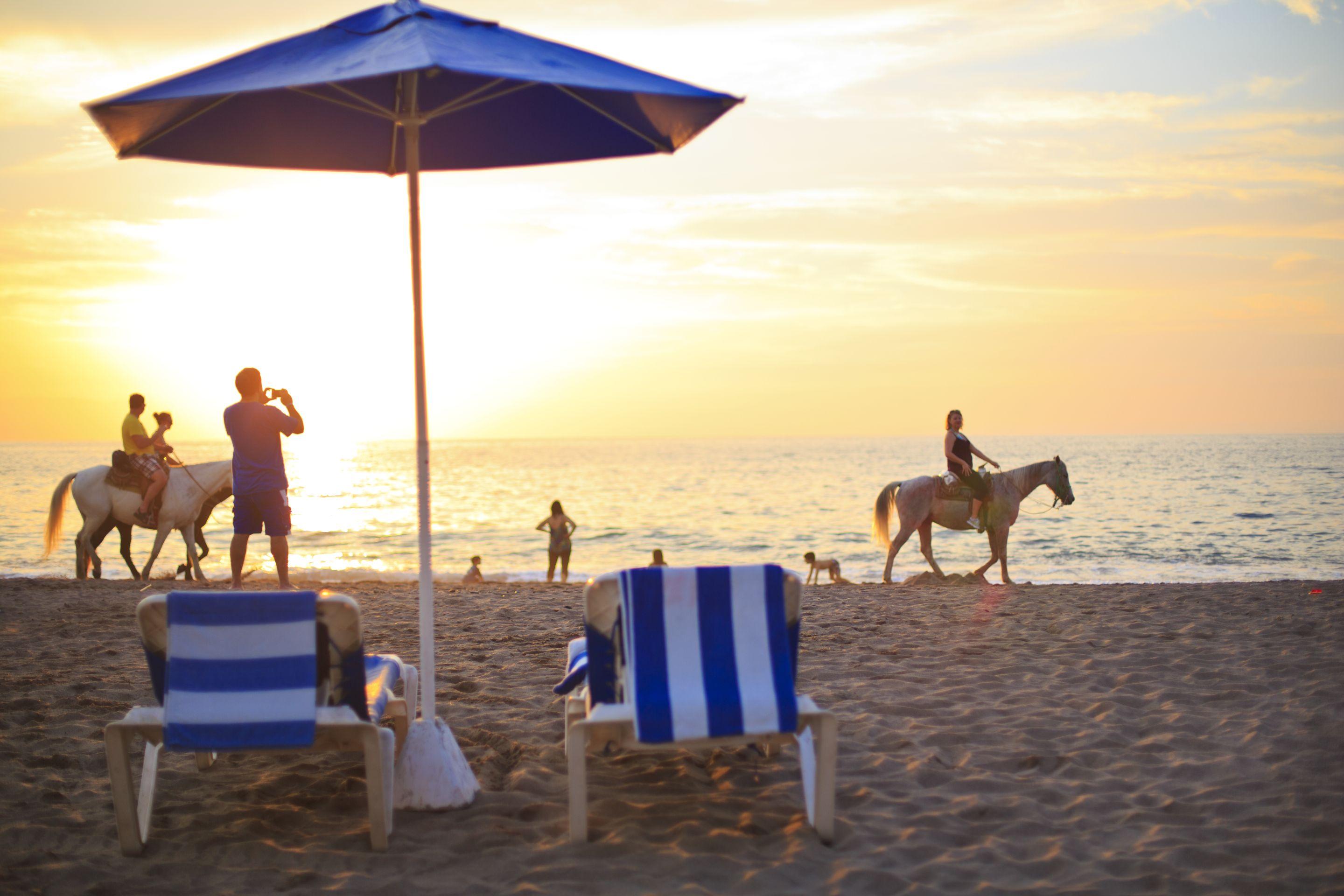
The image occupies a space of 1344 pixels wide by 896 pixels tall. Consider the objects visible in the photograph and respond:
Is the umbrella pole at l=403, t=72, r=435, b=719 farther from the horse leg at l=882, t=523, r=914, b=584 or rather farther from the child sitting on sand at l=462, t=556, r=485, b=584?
the child sitting on sand at l=462, t=556, r=485, b=584

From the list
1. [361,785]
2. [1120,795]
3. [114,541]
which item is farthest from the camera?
[114,541]

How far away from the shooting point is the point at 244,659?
3.23 meters

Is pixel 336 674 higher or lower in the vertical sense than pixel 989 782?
higher

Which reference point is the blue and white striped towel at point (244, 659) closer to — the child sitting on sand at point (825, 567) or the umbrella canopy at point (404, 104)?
the umbrella canopy at point (404, 104)

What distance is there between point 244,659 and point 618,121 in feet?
9.12

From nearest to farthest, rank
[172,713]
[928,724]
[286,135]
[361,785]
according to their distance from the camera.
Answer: [172,713], [361,785], [286,135], [928,724]

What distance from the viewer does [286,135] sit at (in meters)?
4.26

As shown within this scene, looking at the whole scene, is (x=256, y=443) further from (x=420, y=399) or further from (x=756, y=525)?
(x=756, y=525)

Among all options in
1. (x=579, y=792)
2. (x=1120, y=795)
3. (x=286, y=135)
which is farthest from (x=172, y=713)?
(x=1120, y=795)

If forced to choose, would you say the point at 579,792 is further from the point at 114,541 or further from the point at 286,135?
the point at 114,541

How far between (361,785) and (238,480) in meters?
3.88

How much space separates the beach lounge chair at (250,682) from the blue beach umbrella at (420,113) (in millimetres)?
382

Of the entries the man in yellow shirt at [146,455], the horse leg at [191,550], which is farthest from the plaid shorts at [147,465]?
the horse leg at [191,550]

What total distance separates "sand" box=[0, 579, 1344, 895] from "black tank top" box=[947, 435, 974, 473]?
5.31 metres
